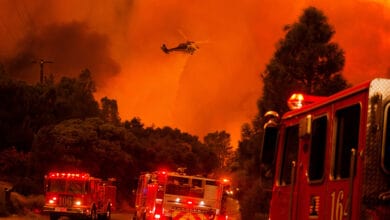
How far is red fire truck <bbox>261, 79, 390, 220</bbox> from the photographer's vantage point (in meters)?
5.00

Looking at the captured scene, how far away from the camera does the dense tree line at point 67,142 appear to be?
137ft

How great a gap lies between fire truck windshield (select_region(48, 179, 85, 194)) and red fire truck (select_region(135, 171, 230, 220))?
9316 mm

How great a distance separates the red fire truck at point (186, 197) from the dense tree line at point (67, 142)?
20.9 metres

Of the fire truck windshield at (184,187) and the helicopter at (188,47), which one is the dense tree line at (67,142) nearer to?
the helicopter at (188,47)

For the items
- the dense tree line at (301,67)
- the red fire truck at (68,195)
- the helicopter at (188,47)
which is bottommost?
the red fire truck at (68,195)

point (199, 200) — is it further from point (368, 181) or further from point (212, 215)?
point (368, 181)

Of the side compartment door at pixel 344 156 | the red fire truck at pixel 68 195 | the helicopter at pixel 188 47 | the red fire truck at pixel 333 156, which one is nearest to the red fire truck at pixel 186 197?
the helicopter at pixel 188 47

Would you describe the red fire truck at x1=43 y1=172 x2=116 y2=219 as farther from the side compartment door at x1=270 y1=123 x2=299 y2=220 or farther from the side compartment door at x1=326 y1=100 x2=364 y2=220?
the side compartment door at x1=326 y1=100 x2=364 y2=220

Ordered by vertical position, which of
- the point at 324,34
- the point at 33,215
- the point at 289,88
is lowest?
the point at 33,215

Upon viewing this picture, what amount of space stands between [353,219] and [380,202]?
0.95 feet

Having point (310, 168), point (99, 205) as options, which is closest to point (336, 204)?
point (310, 168)

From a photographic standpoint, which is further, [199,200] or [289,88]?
[199,200]

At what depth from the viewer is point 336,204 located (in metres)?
5.46

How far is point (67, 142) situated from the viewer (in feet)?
137
